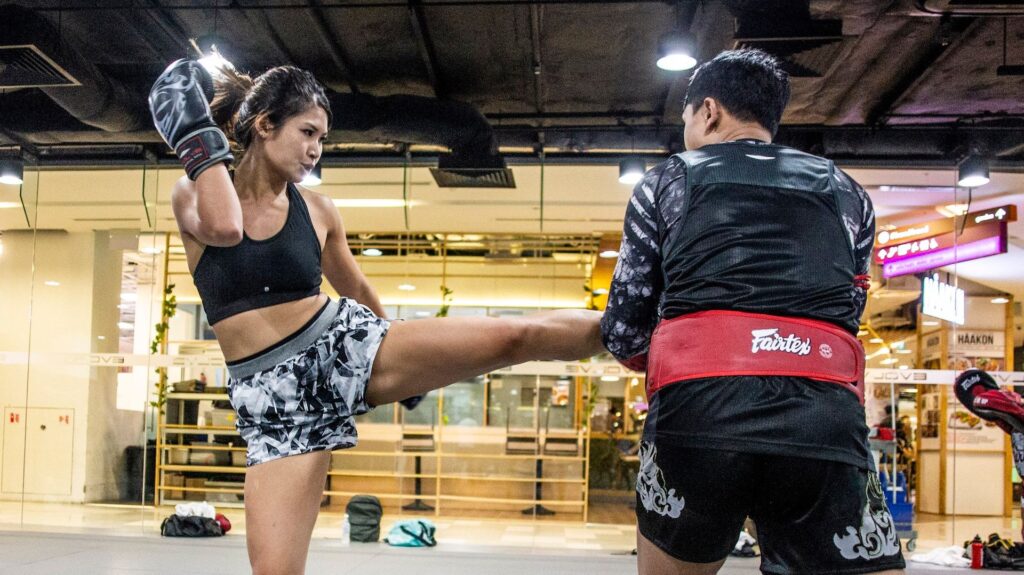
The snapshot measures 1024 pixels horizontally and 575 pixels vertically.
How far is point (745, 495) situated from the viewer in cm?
154

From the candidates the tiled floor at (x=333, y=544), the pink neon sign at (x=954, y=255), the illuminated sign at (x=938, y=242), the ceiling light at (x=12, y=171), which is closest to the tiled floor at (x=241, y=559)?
the tiled floor at (x=333, y=544)

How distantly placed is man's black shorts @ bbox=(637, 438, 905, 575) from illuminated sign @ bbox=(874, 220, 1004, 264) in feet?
23.5

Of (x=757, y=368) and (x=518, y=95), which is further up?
(x=518, y=95)

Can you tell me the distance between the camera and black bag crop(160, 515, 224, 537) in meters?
6.97

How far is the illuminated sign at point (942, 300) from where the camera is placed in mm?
8125

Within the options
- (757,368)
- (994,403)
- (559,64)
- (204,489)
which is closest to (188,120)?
(757,368)

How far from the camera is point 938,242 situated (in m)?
8.11

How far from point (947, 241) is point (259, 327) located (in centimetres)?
737

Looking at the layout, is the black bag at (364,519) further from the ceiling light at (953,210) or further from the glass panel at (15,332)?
the ceiling light at (953,210)

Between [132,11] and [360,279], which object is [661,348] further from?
[132,11]

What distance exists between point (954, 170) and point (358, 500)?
5730mm

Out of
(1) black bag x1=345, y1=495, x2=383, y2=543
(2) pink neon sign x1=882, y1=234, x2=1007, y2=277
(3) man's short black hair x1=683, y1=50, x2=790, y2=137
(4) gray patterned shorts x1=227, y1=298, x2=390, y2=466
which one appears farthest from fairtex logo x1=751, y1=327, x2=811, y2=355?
(2) pink neon sign x1=882, y1=234, x2=1007, y2=277

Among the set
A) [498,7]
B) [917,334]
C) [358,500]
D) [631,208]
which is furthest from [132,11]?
[917,334]

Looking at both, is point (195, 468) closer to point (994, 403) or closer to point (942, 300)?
point (994, 403)
